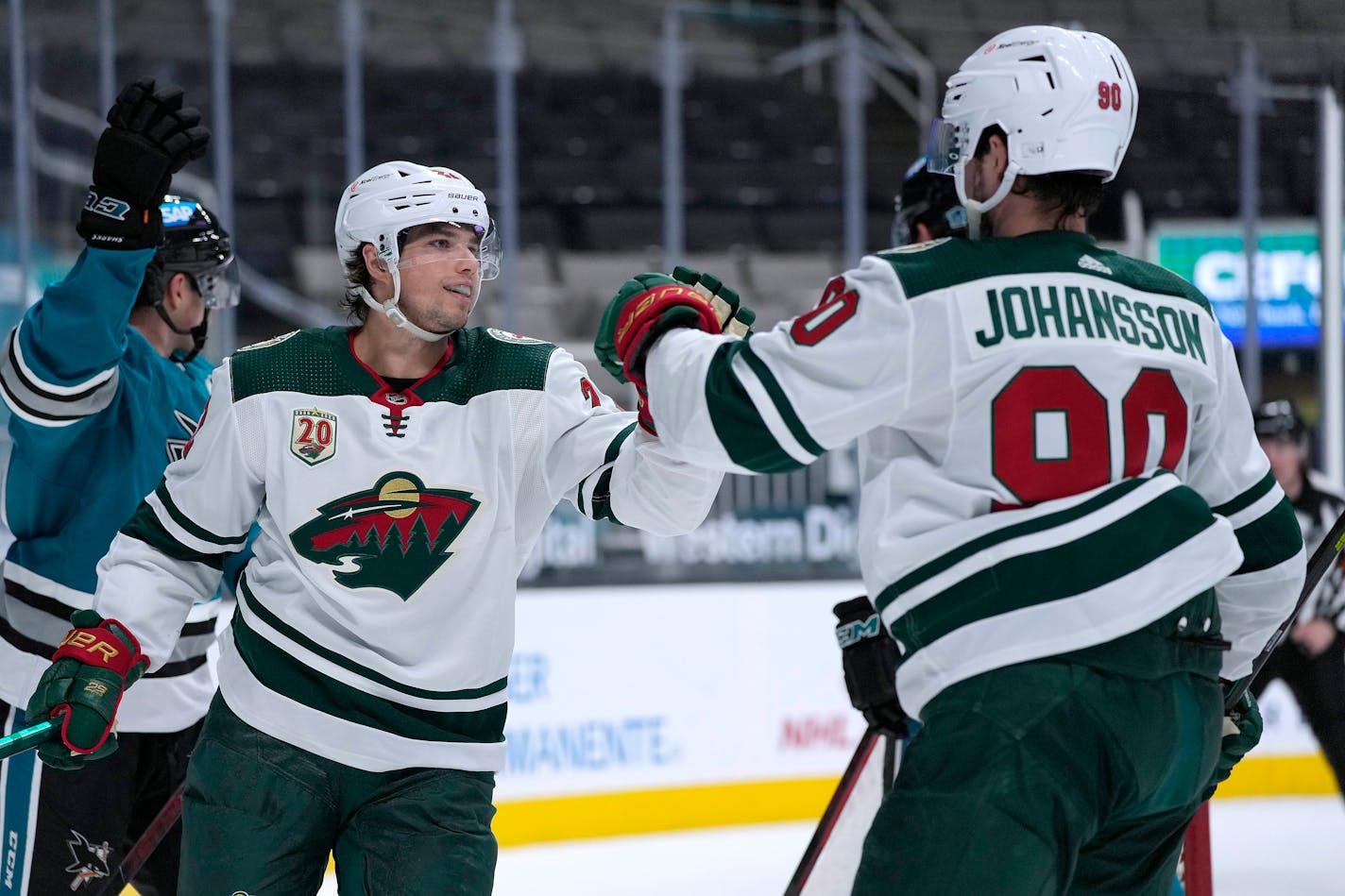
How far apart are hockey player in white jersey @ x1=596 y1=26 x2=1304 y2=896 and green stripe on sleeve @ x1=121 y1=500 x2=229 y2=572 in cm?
71

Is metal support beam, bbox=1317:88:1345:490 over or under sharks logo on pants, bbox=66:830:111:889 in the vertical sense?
over

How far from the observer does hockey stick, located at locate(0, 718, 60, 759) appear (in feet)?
6.09

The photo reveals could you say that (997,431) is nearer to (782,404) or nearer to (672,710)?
(782,404)

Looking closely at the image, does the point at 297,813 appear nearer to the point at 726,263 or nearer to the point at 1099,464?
the point at 1099,464

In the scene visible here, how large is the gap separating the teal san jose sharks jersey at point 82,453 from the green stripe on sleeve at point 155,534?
0.31 m

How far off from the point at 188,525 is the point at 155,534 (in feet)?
0.16

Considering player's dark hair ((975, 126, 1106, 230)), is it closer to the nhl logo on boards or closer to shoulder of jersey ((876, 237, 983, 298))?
shoulder of jersey ((876, 237, 983, 298))

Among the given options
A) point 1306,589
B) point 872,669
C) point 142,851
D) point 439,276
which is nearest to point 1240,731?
point 1306,589

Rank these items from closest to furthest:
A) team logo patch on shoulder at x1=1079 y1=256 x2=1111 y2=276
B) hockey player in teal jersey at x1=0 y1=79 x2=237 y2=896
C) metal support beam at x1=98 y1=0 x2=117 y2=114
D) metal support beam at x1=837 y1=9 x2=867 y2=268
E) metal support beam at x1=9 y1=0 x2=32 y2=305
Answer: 1. team logo patch on shoulder at x1=1079 y1=256 x2=1111 y2=276
2. hockey player in teal jersey at x1=0 y1=79 x2=237 y2=896
3. metal support beam at x1=9 y1=0 x2=32 y2=305
4. metal support beam at x1=98 y1=0 x2=117 y2=114
5. metal support beam at x1=837 y1=9 x2=867 y2=268

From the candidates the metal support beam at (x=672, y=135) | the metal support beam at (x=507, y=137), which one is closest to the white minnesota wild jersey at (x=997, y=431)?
the metal support beam at (x=507, y=137)

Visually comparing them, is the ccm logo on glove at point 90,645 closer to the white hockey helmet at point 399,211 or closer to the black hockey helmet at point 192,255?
the white hockey helmet at point 399,211

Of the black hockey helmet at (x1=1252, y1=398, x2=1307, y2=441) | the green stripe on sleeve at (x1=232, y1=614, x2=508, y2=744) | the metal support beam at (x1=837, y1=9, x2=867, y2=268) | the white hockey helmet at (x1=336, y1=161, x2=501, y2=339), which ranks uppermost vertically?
the metal support beam at (x1=837, y1=9, x2=867, y2=268)

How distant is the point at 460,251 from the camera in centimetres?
203

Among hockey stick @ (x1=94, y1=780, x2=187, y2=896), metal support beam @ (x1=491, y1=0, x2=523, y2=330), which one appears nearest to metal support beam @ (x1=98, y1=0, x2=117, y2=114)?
metal support beam @ (x1=491, y1=0, x2=523, y2=330)
